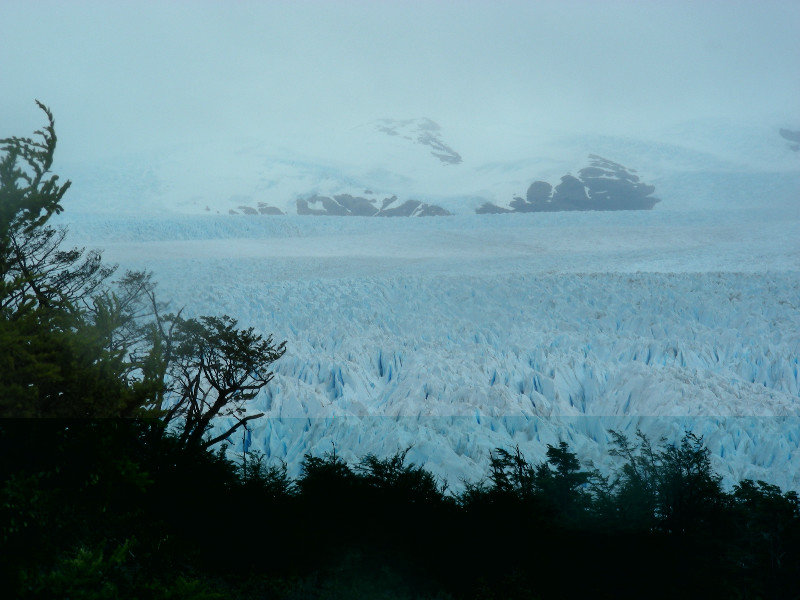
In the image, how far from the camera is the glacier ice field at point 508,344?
9.18 m

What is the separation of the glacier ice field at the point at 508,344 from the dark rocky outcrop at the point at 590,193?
79.3 ft

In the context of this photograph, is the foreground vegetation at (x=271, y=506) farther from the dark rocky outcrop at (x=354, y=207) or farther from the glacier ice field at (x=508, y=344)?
the dark rocky outcrop at (x=354, y=207)

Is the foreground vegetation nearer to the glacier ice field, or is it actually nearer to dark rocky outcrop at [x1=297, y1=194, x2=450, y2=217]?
the glacier ice field

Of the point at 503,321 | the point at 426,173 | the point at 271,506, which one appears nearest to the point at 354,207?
the point at 426,173

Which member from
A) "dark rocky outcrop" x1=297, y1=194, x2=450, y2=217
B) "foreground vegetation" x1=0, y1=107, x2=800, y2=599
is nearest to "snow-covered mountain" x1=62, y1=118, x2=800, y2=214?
"dark rocky outcrop" x1=297, y1=194, x2=450, y2=217

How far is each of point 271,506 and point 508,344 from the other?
5.54m

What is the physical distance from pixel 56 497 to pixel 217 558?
270 centimetres

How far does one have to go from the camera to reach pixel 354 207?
44250 millimetres

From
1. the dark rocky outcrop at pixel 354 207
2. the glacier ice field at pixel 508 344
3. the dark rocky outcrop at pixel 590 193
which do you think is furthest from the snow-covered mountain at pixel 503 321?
the dark rocky outcrop at pixel 354 207

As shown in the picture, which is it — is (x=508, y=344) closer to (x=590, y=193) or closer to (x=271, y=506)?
(x=271, y=506)

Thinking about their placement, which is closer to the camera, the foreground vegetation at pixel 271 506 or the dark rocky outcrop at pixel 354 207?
the foreground vegetation at pixel 271 506

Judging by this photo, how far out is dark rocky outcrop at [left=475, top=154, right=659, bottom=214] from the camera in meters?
43.6

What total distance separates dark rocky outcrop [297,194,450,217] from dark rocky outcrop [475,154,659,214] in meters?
4.76

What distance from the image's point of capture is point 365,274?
16.5 metres
